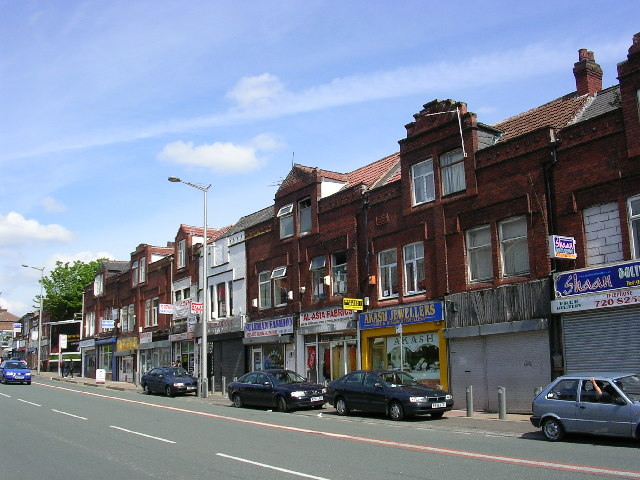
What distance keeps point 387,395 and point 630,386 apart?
23.9 ft

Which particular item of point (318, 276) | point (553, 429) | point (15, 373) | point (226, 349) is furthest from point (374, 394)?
point (15, 373)

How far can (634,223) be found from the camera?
17422 mm

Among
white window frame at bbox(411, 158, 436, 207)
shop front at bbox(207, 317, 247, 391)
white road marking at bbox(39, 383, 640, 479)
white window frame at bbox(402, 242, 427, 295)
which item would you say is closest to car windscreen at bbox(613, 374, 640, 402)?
white road marking at bbox(39, 383, 640, 479)

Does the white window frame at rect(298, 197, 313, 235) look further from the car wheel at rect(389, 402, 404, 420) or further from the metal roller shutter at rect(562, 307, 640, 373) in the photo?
the metal roller shutter at rect(562, 307, 640, 373)

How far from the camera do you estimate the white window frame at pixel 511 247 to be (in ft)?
66.1

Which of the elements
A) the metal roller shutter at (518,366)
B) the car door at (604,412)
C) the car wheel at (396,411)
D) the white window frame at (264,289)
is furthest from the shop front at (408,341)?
the car door at (604,412)

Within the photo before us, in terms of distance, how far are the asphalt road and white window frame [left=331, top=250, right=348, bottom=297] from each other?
8.43 meters

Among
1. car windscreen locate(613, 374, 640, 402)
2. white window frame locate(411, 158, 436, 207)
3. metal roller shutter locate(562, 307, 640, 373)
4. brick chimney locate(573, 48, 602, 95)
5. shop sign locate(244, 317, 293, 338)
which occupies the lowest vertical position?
car windscreen locate(613, 374, 640, 402)

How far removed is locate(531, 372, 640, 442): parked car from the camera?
12.2m

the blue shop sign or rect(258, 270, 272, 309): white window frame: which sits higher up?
rect(258, 270, 272, 309): white window frame

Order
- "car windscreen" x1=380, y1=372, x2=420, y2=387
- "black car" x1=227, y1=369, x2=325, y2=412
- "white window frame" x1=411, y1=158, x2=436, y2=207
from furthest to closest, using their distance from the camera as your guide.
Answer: "white window frame" x1=411, y1=158, x2=436, y2=207
"black car" x1=227, y1=369, x2=325, y2=412
"car windscreen" x1=380, y1=372, x2=420, y2=387

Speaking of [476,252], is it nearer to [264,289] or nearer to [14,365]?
[264,289]

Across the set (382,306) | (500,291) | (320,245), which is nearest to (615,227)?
(500,291)

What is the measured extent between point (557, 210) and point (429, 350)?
690 centimetres
